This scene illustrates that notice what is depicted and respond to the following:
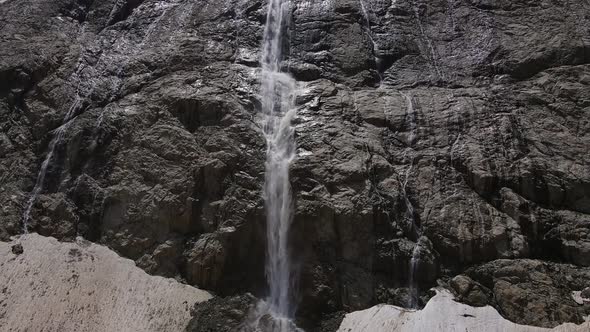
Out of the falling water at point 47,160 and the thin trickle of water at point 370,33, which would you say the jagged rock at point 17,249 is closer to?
the falling water at point 47,160

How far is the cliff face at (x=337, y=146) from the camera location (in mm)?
13273

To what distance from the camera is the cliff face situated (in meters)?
13.3

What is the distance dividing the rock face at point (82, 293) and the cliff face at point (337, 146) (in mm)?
580

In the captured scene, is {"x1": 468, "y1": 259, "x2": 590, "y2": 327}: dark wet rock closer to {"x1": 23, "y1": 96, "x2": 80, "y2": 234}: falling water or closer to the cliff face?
the cliff face

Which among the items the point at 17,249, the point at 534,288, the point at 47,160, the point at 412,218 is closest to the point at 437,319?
the point at 534,288

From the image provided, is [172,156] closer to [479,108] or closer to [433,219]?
[433,219]

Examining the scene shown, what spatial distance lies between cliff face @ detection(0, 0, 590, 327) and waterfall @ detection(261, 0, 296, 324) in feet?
1.07

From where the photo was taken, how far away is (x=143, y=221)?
47.7 feet

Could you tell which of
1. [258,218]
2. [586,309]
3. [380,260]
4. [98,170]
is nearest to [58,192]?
[98,170]

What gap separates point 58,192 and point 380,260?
10423 millimetres

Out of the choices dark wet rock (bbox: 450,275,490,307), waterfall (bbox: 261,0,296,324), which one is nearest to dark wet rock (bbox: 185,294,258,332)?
waterfall (bbox: 261,0,296,324)

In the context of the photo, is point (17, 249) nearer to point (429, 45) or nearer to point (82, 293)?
point (82, 293)

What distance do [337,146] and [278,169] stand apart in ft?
6.46

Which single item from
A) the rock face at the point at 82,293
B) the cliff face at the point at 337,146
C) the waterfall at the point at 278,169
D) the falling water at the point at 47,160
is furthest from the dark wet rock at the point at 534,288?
the falling water at the point at 47,160
